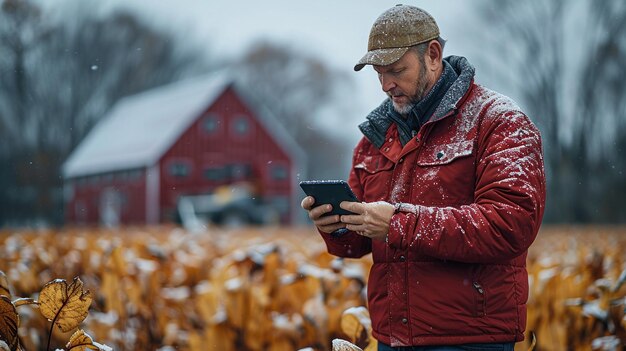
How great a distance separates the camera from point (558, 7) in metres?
21.1

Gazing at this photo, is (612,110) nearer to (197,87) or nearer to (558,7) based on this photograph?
(558,7)

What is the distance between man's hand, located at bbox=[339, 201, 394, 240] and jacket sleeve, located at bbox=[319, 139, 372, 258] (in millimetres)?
303

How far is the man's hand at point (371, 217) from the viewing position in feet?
7.57

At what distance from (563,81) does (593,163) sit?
3011 millimetres

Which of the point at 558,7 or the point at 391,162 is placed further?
the point at 558,7

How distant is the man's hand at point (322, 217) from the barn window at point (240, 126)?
29.1 meters

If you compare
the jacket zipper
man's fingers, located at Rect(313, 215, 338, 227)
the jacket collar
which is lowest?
the jacket zipper

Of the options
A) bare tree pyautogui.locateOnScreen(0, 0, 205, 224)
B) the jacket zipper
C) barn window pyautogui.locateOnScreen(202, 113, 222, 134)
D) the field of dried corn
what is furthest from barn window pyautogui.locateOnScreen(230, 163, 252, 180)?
the jacket zipper

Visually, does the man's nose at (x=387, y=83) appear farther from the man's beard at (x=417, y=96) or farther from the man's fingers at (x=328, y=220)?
the man's fingers at (x=328, y=220)

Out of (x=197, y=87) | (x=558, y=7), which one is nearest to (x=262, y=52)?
(x=197, y=87)

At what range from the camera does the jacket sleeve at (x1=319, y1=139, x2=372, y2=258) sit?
270cm

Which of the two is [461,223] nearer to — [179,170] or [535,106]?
[535,106]

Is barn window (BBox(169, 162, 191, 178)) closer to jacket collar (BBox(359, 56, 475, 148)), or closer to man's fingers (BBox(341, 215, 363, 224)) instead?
jacket collar (BBox(359, 56, 475, 148))

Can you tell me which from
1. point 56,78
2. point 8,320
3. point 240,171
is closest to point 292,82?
point 240,171
